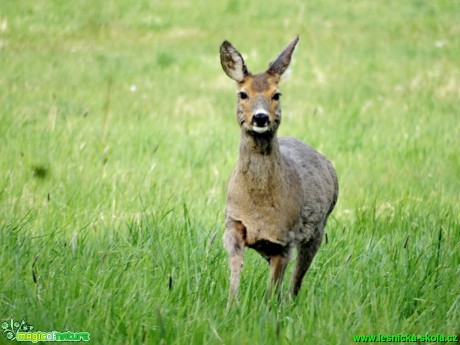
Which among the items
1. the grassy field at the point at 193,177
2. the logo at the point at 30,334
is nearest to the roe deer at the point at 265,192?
the grassy field at the point at 193,177

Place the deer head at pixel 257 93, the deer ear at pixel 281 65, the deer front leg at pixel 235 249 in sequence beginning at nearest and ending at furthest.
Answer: the deer front leg at pixel 235 249 < the deer head at pixel 257 93 < the deer ear at pixel 281 65

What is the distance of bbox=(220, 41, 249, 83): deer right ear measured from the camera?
4.83 meters

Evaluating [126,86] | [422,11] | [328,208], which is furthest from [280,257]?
[422,11]

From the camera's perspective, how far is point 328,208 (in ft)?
18.0

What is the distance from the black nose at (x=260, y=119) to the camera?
4535 millimetres

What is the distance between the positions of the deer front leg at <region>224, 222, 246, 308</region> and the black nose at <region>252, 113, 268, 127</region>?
56 centimetres

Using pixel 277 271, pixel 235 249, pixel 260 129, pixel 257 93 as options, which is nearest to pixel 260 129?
pixel 260 129

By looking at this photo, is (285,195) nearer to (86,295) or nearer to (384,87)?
(86,295)

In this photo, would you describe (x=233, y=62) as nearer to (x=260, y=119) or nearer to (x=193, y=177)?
(x=260, y=119)

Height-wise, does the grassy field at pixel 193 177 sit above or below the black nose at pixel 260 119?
below

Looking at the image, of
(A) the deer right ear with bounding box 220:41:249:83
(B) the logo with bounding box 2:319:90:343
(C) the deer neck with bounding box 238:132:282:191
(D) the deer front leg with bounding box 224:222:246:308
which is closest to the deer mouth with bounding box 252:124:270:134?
(C) the deer neck with bounding box 238:132:282:191

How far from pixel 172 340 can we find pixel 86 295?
0.65m

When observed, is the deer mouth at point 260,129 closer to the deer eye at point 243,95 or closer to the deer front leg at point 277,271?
the deer eye at point 243,95

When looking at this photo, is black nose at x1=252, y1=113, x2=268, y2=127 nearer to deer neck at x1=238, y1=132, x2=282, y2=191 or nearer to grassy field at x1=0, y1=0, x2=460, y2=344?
deer neck at x1=238, y1=132, x2=282, y2=191
